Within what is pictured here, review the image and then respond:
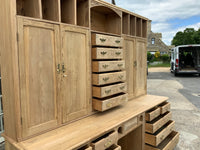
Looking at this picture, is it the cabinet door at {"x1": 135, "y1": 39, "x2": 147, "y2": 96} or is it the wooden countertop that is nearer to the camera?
the wooden countertop

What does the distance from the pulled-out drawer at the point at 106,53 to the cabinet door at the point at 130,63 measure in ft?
1.22

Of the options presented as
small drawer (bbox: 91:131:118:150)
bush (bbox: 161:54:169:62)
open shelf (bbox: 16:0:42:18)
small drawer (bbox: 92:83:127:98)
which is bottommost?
small drawer (bbox: 91:131:118:150)

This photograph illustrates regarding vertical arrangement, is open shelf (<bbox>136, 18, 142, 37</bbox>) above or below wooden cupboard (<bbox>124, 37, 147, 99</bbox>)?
above

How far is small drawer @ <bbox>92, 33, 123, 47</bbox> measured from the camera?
6.48ft

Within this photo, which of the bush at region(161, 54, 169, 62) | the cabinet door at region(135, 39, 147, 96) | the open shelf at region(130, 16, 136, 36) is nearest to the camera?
the open shelf at region(130, 16, 136, 36)

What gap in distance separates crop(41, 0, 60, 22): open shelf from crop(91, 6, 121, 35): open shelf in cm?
81

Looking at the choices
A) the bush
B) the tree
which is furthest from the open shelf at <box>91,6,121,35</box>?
the tree

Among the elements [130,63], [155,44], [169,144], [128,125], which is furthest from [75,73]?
[155,44]

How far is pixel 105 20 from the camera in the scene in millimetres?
2611

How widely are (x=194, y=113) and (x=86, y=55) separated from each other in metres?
3.88

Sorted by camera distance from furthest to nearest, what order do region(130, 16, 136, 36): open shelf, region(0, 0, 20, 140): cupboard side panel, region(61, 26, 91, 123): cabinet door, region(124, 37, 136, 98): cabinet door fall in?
region(130, 16, 136, 36): open shelf < region(124, 37, 136, 98): cabinet door < region(61, 26, 91, 123): cabinet door < region(0, 0, 20, 140): cupboard side panel

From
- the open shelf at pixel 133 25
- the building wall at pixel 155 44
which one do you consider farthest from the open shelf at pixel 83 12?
the building wall at pixel 155 44

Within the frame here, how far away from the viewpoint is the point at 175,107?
4973mm

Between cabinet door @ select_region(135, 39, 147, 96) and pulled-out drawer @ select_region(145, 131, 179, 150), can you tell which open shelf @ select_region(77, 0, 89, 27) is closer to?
cabinet door @ select_region(135, 39, 147, 96)
